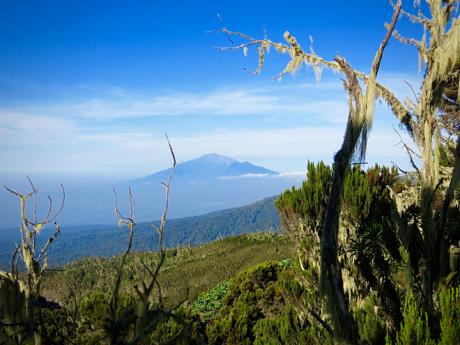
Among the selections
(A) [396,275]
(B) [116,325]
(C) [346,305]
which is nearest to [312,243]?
(A) [396,275]

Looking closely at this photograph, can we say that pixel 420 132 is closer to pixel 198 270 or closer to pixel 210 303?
pixel 210 303

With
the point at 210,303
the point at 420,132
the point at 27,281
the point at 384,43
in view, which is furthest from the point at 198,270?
the point at 27,281

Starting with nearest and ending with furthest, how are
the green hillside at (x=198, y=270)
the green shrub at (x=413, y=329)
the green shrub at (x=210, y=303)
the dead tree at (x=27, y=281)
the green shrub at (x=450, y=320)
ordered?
the dead tree at (x=27, y=281) < the green shrub at (x=450, y=320) < the green shrub at (x=413, y=329) < the green shrub at (x=210, y=303) < the green hillside at (x=198, y=270)

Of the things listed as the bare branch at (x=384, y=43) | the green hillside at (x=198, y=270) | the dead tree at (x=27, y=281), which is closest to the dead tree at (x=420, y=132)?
the bare branch at (x=384, y=43)

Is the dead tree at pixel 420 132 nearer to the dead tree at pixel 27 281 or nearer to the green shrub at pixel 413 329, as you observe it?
the green shrub at pixel 413 329

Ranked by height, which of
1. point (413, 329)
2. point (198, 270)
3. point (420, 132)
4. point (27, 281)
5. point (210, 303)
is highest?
point (420, 132)

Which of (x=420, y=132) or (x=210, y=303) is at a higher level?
(x=420, y=132)

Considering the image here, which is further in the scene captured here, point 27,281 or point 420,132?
point 420,132

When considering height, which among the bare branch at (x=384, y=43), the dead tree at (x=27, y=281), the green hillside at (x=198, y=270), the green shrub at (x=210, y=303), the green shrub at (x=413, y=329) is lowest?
the green hillside at (x=198, y=270)

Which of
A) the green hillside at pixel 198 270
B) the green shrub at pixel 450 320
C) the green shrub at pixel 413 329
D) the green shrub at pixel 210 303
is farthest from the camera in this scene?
the green hillside at pixel 198 270

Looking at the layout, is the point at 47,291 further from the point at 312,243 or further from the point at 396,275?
the point at 396,275

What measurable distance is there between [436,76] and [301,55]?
2369mm

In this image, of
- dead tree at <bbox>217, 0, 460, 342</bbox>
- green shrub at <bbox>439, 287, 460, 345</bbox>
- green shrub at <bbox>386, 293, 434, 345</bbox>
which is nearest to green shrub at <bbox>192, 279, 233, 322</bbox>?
dead tree at <bbox>217, 0, 460, 342</bbox>

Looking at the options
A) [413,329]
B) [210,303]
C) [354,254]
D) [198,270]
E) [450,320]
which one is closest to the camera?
[450,320]
